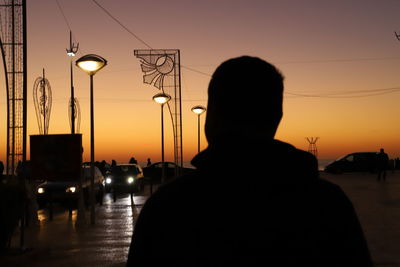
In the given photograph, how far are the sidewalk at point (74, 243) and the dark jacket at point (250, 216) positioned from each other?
7541mm

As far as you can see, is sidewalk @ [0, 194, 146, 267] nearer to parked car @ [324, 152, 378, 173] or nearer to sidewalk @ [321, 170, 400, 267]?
sidewalk @ [321, 170, 400, 267]

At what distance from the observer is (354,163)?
46.7m

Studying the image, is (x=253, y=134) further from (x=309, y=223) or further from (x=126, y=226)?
(x=126, y=226)

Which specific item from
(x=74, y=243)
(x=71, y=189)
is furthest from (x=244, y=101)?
(x=71, y=189)

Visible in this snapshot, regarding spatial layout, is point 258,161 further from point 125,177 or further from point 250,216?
point 125,177

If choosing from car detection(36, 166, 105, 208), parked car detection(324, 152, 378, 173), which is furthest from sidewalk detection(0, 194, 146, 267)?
parked car detection(324, 152, 378, 173)

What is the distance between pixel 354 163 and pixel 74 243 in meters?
37.5

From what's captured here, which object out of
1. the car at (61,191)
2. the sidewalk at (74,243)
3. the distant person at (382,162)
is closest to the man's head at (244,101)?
the sidewalk at (74,243)

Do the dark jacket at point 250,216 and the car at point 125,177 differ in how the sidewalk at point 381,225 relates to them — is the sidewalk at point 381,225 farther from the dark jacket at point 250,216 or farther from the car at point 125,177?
the car at point 125,177

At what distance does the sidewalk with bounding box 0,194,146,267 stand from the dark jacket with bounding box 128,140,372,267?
7.54m

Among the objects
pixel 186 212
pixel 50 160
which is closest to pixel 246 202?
pixel 186 212

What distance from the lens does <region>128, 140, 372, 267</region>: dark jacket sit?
1.86m

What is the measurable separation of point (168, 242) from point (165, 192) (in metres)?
0.15

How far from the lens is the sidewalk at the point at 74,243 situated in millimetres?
9614
